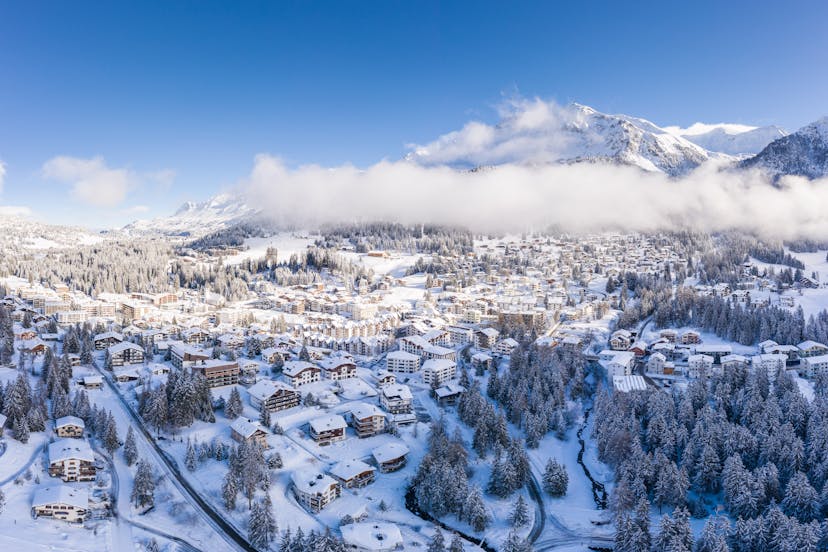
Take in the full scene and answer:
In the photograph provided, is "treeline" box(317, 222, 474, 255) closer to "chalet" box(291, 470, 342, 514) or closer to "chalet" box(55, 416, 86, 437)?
"chalet" box(55, 416, 86, 437)

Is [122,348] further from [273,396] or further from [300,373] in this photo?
[273,396]

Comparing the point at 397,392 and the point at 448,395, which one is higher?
the point at 397,392

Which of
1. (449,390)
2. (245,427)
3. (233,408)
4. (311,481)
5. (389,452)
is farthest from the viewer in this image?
(449,390)

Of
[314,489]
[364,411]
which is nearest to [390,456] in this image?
[364,411]

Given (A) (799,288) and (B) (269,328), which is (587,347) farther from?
(A) (799,288)

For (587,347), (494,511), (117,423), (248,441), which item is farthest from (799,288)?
(117,423)

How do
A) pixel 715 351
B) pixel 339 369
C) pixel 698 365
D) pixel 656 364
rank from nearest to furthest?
pixel 698 365
pixel 339 369
pixel 656 364
pixel 715 351
